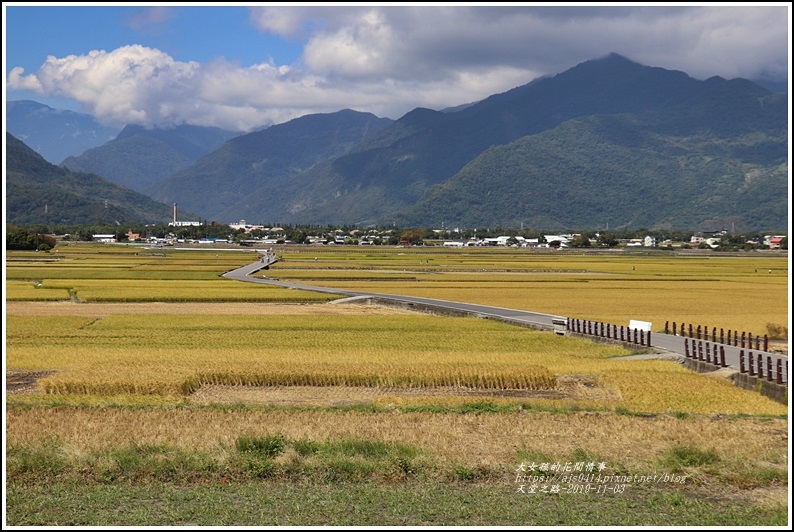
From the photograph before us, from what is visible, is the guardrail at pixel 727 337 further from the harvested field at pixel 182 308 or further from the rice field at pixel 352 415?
the harvested field at pixel 182 308

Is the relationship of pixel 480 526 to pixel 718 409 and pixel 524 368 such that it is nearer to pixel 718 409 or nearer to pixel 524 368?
pixel 718 409

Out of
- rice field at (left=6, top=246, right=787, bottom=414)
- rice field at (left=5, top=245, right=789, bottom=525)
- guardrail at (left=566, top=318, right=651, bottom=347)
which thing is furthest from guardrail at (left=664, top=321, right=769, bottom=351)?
rice field at (left=5, top=245, right=789, bottom=525)

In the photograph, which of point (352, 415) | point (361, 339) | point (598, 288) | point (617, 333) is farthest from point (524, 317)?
point (352, 415)

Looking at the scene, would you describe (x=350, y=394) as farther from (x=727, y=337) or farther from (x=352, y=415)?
(x=727, y=337)

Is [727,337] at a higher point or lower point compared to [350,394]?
higher

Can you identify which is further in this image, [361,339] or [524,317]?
[524,317]

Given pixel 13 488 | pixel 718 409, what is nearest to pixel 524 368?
pixel 718 409

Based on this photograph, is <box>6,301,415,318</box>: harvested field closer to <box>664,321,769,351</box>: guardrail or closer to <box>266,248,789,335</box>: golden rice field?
<box>266,248,789,335</box>: golden rice field

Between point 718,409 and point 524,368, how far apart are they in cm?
754

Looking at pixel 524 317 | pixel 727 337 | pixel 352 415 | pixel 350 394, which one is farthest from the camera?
pixel 524 317

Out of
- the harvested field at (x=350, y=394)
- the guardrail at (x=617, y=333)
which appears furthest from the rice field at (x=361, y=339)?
the guardrail at (x=617, y=333)

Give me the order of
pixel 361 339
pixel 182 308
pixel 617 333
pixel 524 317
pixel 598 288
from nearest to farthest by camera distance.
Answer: pixel 361 339 → pixel 617 333 → pixel 524 317 → pixel 182 308 → pixel 598 288

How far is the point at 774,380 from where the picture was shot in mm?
27844

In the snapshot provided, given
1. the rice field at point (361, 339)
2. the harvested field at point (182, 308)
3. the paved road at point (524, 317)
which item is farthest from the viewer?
the harvested field at point (182, 308)
